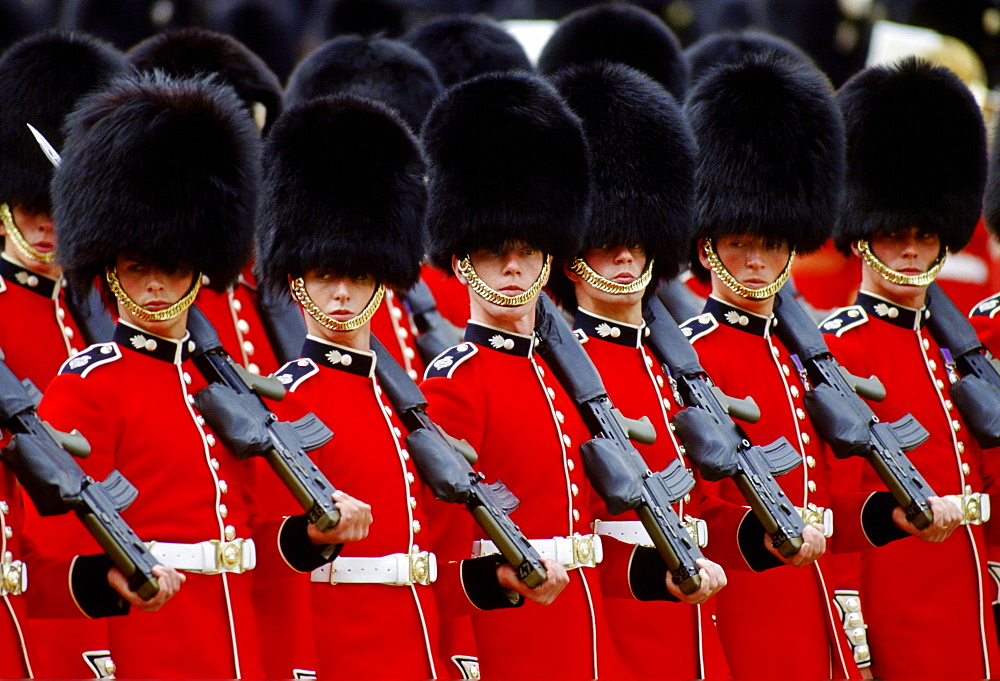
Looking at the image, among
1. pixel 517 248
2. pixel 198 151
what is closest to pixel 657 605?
pixel 517 248

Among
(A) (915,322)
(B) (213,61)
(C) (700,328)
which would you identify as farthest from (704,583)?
(B) (213,61)

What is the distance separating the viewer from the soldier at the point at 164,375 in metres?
3.53

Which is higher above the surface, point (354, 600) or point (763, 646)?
point (354, 600)

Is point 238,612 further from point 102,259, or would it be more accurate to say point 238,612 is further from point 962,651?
point 962,651

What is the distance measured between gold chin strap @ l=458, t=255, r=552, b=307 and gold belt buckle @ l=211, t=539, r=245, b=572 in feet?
2.85

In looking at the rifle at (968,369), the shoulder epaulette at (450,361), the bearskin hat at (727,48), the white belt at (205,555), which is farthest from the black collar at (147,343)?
the bearskin hat at (727,48)

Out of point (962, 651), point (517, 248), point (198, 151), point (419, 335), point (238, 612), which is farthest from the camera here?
point (419, 335)

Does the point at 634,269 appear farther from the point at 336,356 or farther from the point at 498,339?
the point at 336,356

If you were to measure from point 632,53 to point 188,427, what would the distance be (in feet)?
11.4

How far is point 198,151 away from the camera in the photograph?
12.7 feet

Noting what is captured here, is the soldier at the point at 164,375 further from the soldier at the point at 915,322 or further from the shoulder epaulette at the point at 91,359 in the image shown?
the soldier at the point at 915,322

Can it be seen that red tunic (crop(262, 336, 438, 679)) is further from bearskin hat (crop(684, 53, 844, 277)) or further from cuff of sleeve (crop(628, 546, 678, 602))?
bearskin hat (crop(684, 53, 844, 277))

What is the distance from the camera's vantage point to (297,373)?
384 cm

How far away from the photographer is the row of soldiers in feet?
11.8
